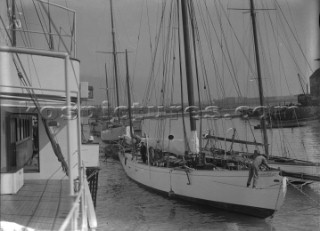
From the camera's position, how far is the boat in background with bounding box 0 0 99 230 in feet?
10.3

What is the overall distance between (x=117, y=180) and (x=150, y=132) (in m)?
2.38

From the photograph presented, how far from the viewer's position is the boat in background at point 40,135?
314cm

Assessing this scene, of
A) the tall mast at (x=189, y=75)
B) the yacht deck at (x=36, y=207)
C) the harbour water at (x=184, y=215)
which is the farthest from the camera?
the tall mast at (x=189, y=75)

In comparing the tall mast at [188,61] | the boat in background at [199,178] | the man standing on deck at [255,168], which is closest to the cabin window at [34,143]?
the boat in background at [199,178]

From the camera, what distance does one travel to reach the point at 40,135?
6.94 m

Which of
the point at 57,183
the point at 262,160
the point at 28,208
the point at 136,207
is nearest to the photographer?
the point at 28,208

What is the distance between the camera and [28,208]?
4.36 meters

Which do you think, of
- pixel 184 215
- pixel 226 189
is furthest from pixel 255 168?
pixel 184 215

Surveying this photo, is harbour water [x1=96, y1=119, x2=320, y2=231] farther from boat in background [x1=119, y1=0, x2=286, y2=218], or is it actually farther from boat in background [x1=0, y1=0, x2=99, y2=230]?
boat in background [x1=0, y1=0, x2=99, y2=230]

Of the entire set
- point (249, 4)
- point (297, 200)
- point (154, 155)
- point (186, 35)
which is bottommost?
point (297, 200)

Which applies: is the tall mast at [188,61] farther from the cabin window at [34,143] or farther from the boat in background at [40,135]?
the cabin window at [34,143]

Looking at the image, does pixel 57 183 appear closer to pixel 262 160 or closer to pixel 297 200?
pixel 262 160

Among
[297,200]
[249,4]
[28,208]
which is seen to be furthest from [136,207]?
[249,4]

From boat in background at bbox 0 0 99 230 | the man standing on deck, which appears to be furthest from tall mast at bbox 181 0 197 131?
boat in background at bbox 0 0 99 230
